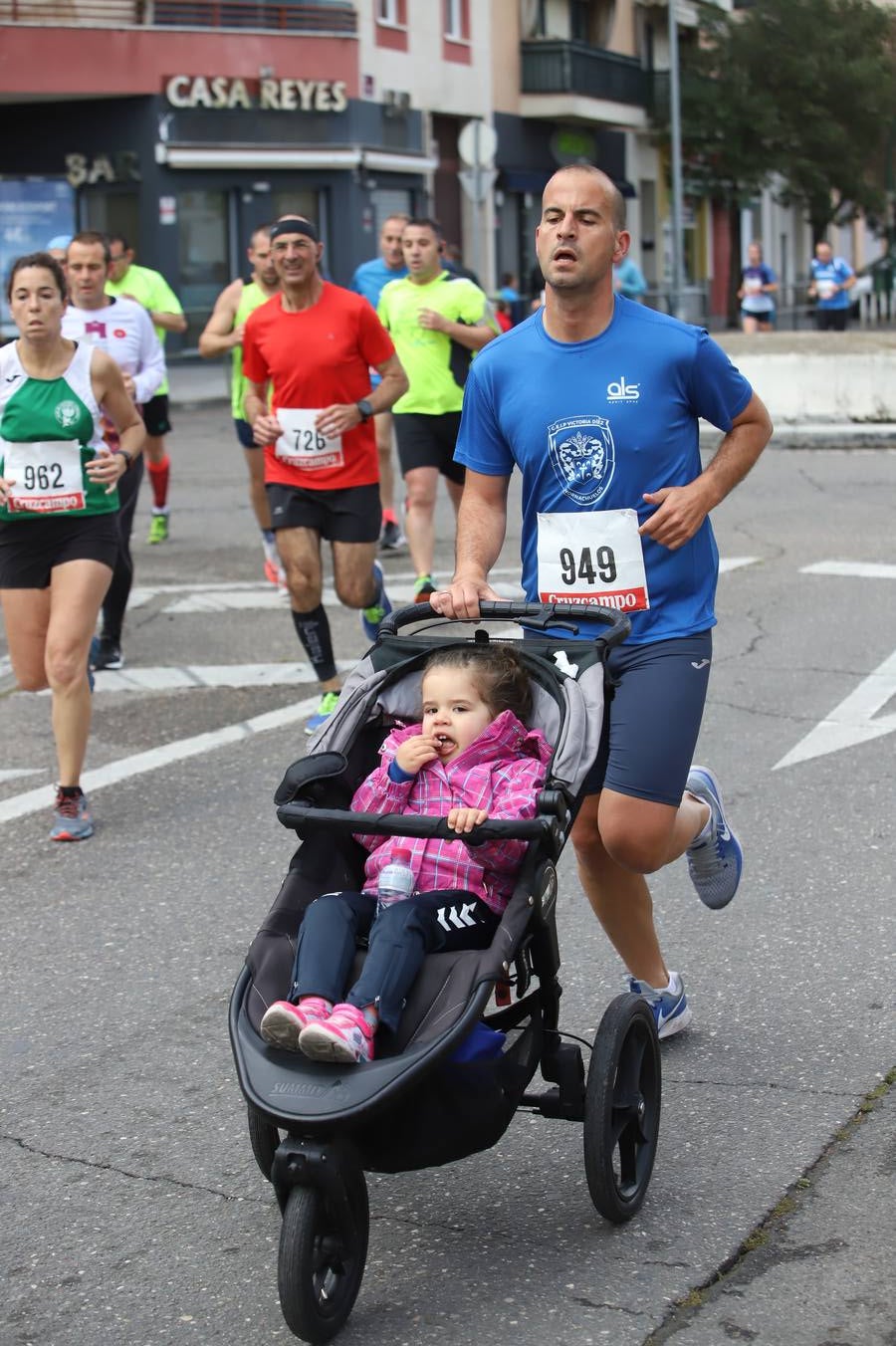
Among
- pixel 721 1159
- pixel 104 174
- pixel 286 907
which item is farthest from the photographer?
pixel 104 174

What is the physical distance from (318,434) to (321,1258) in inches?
206

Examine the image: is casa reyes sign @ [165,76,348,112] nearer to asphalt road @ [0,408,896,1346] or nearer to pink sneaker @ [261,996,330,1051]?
asphalt road @ [0,408,896,1346]

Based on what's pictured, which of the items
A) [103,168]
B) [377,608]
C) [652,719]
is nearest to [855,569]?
[377,608]

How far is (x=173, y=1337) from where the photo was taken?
11.1 feet

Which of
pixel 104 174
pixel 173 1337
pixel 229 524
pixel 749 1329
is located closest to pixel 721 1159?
pixel 749 1329

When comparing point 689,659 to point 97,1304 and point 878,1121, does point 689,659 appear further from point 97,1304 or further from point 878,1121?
point 97,1304

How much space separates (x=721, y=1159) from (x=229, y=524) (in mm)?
10448

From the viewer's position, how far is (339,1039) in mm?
3230

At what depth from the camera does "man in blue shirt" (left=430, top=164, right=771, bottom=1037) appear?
13.6 ft

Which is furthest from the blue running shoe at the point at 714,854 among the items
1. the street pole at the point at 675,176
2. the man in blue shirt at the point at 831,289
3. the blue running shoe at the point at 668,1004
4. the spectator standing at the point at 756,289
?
the street pole at the point at 675,176

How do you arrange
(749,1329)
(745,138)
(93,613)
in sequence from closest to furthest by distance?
1. (749,1329)
2. (93,613)
3. (745,138)

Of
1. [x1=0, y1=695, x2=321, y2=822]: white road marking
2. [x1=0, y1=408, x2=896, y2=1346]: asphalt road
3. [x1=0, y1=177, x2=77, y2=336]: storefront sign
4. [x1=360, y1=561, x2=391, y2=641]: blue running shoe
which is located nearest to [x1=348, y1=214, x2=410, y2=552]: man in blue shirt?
[x1=360, y1=561, x2=391, y2=641]: blue running shoe

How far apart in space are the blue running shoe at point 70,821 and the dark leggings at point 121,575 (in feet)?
8.23

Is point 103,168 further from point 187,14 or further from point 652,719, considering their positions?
point 652,719
